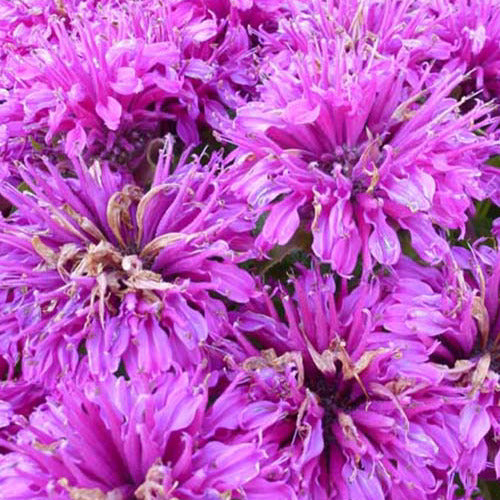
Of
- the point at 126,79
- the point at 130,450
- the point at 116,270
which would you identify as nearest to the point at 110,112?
the point at 126,79

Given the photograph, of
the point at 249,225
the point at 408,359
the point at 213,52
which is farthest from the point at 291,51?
the point at 408,359

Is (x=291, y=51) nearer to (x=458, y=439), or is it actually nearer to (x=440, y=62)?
(x=440, y=62)

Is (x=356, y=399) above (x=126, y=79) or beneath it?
beneath

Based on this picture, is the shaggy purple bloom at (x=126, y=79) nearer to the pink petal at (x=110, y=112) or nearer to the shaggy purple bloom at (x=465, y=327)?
the pink petal at (x=110, y=112)

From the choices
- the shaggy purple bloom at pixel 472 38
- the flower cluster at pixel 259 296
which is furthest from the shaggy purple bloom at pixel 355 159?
the shaggy purple bloom at pixel 472 38

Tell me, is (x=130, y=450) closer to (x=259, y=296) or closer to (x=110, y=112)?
(x=259, y=296)

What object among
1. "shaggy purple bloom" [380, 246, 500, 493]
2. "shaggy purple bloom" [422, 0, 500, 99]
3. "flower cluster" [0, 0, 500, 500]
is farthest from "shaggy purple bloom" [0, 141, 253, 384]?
"shaggy purple bloom" [422, 0, 500, 99]

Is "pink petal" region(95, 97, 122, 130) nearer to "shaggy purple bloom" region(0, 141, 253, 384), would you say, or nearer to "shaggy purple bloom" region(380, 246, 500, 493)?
"shaggy purple bloom" region(0, 141, 253, 384)
